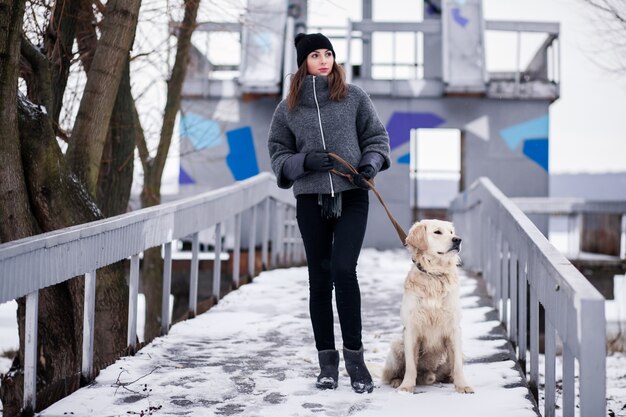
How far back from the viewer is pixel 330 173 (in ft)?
12.3

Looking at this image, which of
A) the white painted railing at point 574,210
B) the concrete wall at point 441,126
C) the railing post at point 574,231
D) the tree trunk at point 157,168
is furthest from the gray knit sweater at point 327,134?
the concrete wall at point 441,126

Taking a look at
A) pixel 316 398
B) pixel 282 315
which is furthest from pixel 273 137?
pixel 282 315

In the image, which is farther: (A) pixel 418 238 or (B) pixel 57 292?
(B) pixel 57 292

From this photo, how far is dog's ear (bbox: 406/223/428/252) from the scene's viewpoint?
383 cm

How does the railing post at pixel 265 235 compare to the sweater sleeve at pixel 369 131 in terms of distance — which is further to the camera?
the railing post at pixel 265 235

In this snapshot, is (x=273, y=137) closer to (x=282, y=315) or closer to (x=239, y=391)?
(x=239, y=391)

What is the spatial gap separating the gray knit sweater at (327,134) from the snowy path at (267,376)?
3.57 ft

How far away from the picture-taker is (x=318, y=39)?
3.81m

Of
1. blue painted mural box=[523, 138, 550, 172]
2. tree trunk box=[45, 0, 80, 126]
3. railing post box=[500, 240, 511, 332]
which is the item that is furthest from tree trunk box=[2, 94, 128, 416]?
blue painted mural box=[523, 138, 550, 172]

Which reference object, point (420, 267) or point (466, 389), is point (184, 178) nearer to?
point (420, 267)

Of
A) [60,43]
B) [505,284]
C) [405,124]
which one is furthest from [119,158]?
[405,124]

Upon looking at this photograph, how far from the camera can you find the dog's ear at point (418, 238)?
12.6ft

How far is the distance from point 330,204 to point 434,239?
0.58 metres

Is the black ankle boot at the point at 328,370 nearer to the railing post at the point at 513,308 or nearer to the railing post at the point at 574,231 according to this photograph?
the railing post at the point at 513,308
